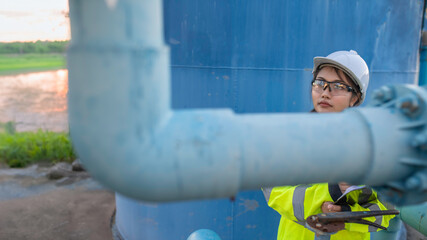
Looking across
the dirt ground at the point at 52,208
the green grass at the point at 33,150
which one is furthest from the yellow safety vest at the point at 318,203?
the green grass at the point at 33,150

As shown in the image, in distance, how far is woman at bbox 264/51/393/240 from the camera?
5.24 ft

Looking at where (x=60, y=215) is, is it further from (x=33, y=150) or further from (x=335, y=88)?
(x=335, y=88)

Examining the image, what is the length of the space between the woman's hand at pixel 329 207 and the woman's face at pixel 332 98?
511 millimetres

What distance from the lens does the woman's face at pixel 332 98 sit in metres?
1.73

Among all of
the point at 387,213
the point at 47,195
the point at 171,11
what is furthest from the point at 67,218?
the point at 387,213

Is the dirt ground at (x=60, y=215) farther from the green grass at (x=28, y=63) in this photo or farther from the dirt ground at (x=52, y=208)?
the green grass at (x=28, y=63)

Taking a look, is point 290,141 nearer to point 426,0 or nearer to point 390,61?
point 390,61

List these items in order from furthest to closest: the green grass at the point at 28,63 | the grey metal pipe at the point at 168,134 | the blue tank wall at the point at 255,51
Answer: the green grass at the point at 28,63, the blue tank wall at the point at 255,51, the grey metal pipe at the point at 168,134

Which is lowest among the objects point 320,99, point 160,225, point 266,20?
point 160,225

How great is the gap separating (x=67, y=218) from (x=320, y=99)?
13.5 ft

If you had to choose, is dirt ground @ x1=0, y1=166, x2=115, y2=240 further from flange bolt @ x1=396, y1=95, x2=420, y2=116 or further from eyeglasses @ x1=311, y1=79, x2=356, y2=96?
flange bolt @ x1=396, y1=95, x2=420, y2=116

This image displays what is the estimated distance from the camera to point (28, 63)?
9.06 meters

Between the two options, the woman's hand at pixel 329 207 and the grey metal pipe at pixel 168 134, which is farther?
the woman's hand at pixel 329 207

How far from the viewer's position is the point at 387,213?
1.59 meters
